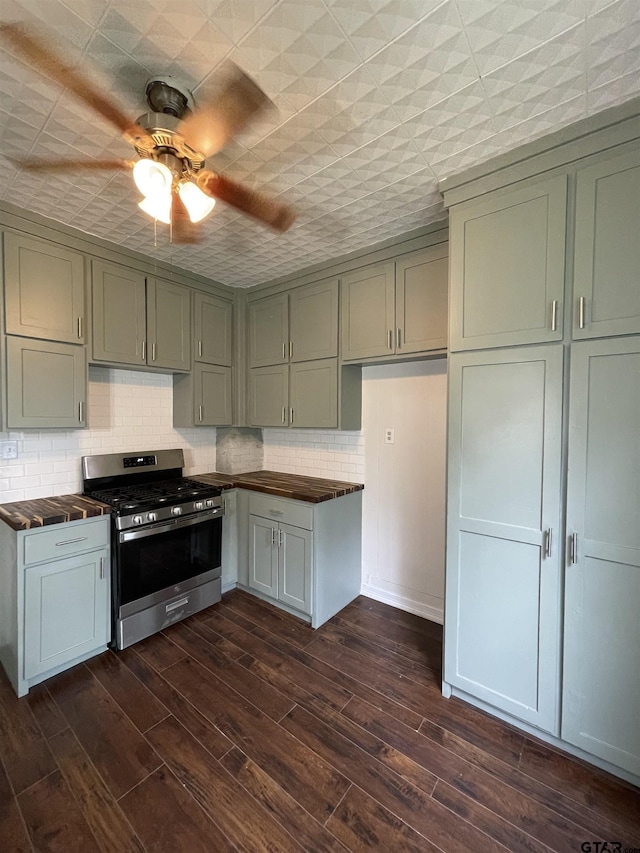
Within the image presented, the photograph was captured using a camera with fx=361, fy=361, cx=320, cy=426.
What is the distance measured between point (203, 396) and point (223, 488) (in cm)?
81

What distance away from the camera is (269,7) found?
3.44 feet

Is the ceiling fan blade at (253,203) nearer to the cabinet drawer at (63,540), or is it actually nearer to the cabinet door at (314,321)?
the cabinet door at (314,321)

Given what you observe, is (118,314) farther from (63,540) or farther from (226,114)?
(226,114)

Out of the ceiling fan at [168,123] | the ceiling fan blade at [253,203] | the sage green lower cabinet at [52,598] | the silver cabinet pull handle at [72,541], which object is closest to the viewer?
the ceiling fan at [168,123]

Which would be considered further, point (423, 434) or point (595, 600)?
point (423, 434)

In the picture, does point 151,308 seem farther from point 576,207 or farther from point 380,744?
point 380,744

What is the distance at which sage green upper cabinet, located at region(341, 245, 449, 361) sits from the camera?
7.54ft

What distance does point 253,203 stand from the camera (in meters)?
2.03

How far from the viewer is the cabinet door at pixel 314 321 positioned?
2.81 m

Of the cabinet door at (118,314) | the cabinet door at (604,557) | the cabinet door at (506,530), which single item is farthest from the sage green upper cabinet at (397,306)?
the cabinet door at (118,314)

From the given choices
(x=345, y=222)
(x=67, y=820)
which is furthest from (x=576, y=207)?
(x=67, y=820)

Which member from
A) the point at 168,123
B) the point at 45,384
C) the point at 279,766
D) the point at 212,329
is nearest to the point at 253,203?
the point at 168,123

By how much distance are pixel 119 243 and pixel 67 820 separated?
3031mm

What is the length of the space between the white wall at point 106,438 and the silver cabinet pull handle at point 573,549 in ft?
9.44
